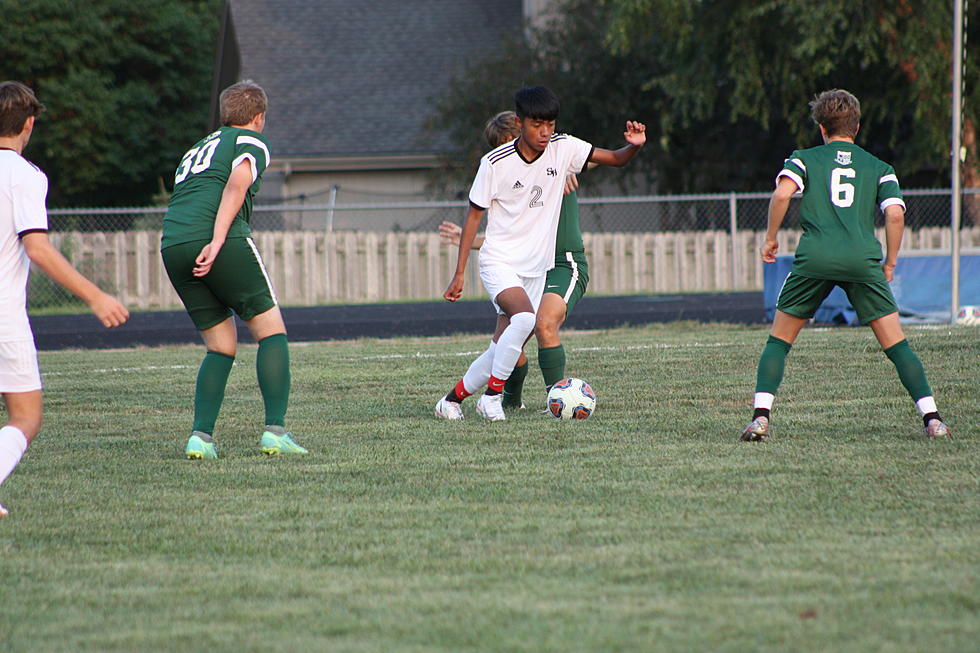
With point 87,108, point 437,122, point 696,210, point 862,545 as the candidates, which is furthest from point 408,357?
point 87,108

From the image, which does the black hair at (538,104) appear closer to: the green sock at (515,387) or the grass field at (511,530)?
the green sock at (515,387)

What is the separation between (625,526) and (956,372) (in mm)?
5322

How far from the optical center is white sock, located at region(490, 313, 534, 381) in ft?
25.4

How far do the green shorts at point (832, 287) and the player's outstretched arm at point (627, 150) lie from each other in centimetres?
125

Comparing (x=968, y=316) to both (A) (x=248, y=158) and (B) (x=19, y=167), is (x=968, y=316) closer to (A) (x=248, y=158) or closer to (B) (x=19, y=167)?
(A) (x=248, y=158)

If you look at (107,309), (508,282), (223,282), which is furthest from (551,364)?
(107,309)

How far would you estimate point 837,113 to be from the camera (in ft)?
22.3

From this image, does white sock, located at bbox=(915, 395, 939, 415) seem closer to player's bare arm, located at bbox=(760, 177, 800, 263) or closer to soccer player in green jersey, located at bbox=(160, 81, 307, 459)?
player's bare arm, located at bbox=(760, 177, 800, 263)

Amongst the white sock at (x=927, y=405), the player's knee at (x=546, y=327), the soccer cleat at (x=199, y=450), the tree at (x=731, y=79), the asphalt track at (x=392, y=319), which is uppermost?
the tree at (x=731, y=79)

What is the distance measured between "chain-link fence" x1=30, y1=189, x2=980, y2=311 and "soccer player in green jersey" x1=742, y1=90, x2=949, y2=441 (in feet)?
46.9

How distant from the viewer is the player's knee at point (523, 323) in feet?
25.4

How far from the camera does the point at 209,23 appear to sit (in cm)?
4078

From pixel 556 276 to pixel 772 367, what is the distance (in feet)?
5.61

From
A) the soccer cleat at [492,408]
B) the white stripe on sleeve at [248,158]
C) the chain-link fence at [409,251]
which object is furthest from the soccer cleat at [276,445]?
the chain-link fence at [409,251]
